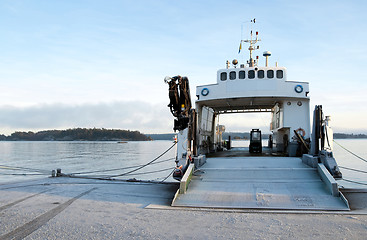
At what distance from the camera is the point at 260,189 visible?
771cm

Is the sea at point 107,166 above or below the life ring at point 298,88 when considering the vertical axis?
below

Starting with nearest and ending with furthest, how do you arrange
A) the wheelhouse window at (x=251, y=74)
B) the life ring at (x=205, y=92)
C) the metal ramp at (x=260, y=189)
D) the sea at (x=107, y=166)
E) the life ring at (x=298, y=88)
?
1. the metal ramp at (x=260, y=189)
2. the life ring at (x=298, y=88)
3. the life ring at (x=205, y=92)
4. the wheelhouse window at (x=251, y=74)
5. the sea at (x=107, y=166)

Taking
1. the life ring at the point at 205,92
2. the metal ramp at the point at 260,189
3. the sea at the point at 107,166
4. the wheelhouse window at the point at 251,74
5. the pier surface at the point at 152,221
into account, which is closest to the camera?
the pier surface at the point at 152,221

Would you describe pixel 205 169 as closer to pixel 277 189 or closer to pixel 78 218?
pixel 277 189

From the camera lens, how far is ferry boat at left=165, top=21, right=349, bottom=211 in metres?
7.14

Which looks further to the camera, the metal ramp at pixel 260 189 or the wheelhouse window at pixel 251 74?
the wheelhouse window at pixel 251 74

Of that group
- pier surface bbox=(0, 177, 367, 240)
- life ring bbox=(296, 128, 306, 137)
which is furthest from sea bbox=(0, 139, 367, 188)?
pier surface bbox=(0, 177, 367, 240)

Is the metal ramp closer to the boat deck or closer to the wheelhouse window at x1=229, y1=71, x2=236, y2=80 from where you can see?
the boat deck

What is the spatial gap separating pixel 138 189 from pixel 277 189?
462 centimetres

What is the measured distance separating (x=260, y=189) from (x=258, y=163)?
9.06 feet

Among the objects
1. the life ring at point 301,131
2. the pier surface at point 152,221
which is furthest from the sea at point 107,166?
the pier surface at point 152,221

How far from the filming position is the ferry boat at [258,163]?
714cm

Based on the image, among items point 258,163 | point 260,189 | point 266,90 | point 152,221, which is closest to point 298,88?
point 266,90

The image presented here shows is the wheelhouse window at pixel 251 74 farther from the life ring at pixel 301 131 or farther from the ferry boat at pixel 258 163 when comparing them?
the life ring at pixel 301 131
